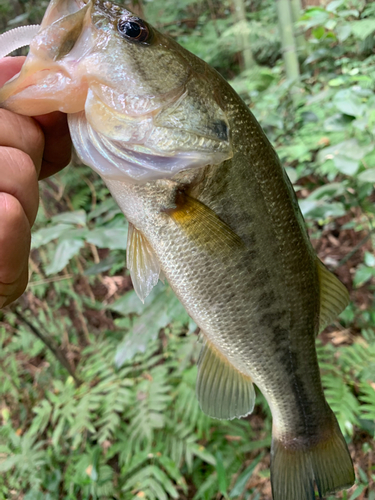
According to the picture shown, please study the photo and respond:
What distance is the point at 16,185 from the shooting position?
0.68 metres

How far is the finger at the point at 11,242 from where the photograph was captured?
646mm

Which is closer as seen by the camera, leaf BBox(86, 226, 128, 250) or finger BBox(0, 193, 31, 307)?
finger BBox(0, 193, 31, 307)

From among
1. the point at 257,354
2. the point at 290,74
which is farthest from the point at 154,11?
the point at 257,354

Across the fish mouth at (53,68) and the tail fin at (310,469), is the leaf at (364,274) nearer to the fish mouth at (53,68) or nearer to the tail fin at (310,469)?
the tail fin at (310,469)

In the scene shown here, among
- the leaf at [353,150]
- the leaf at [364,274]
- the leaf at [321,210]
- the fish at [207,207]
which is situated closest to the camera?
the fish at [207,207]

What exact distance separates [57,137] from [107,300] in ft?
7.87

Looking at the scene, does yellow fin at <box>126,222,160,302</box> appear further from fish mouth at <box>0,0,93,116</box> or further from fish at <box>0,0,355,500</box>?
fish mouth at <box>0,0,93,116</box>

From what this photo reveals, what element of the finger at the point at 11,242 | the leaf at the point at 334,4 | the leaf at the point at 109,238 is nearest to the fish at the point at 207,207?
the finger at the point at 11,242

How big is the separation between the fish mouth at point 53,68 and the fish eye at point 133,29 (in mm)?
74

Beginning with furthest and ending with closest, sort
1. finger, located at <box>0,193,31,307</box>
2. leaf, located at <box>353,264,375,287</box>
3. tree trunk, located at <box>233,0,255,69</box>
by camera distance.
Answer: tree trunk, located at <box>233,0,255,69</box>
leaf, located at <box>353,264,375,287</box>
finger, located at <box>0,193,31,307</box>

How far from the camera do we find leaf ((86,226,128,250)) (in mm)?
1500

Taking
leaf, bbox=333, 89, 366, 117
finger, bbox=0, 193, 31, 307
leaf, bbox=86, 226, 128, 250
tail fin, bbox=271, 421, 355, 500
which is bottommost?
tail fin, bbox=271, 421, 355, 500

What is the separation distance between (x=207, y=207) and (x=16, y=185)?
438 mm

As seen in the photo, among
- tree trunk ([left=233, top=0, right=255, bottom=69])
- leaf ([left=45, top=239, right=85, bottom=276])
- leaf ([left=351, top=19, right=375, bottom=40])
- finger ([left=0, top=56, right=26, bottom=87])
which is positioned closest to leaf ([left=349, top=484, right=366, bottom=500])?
leaf ([left=45, top=239, right=85, bottom=276])
